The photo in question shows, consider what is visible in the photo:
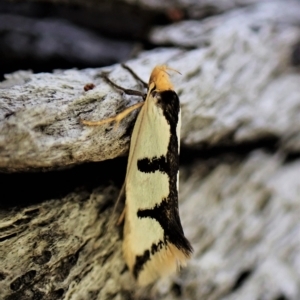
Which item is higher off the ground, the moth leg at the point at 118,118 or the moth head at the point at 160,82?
the moth head at the point at 160,82

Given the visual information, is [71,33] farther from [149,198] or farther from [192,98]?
[149,198]

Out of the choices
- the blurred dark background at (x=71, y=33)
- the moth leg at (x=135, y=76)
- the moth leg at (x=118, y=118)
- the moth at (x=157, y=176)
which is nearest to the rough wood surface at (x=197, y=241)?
the moth at (x=157, y=176)

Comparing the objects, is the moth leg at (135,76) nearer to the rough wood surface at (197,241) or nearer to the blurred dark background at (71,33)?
the rough wood surface at (197,241)

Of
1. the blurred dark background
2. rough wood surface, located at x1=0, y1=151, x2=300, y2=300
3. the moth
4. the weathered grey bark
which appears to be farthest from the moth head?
the blurred dark background

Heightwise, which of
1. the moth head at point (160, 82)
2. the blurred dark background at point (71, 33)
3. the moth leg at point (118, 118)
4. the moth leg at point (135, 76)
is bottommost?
the moth leg at point (118, 118)

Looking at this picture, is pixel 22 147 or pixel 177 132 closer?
pixel 22 147

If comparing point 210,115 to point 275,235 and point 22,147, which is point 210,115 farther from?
point 22,147

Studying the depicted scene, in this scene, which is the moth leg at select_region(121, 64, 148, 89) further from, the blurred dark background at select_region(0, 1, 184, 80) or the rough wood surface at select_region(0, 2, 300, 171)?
the blurred dark background at select_region(0, 1, 184, 80)

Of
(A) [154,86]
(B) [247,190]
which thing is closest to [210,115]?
(B) [247,190]
